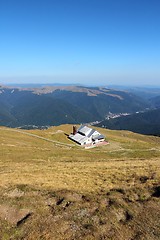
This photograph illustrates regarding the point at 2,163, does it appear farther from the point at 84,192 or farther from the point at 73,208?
the point at 73,208

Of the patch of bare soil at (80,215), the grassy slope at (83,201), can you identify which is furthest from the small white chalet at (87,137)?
the patch of bare soil at (80,215)

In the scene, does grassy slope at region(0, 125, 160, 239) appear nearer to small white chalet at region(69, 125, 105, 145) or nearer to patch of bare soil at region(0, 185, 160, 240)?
patch of bare soil at region(0, 185, 160, 240)

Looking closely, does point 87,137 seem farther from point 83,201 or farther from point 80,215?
point 80,215

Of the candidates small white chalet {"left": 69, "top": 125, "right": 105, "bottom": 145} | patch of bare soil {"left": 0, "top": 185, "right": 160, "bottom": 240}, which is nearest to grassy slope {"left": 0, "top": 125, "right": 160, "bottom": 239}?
patch of bare soil {"left": 0, "top": 185, "right": 160, "bottom": 240}

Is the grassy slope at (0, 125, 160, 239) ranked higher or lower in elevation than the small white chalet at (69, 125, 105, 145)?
higher

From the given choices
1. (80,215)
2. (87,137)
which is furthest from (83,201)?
(87,137)

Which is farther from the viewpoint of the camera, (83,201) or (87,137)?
(87,137)

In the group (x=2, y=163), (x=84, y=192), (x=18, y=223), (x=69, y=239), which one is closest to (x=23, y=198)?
(x=18, y=223)

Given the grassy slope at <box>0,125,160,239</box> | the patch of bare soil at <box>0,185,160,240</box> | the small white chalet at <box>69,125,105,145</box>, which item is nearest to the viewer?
the patch of bare soil at <box>0,185,160,240</box>

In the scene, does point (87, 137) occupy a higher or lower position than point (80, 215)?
lower

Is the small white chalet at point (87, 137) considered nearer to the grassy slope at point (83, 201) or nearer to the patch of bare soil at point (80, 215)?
the grassy slope at point (83, 201)

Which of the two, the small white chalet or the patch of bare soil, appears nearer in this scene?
the patch of bare soil

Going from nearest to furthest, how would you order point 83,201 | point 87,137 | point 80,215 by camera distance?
point 80,215, point 83,201, point 87,137
